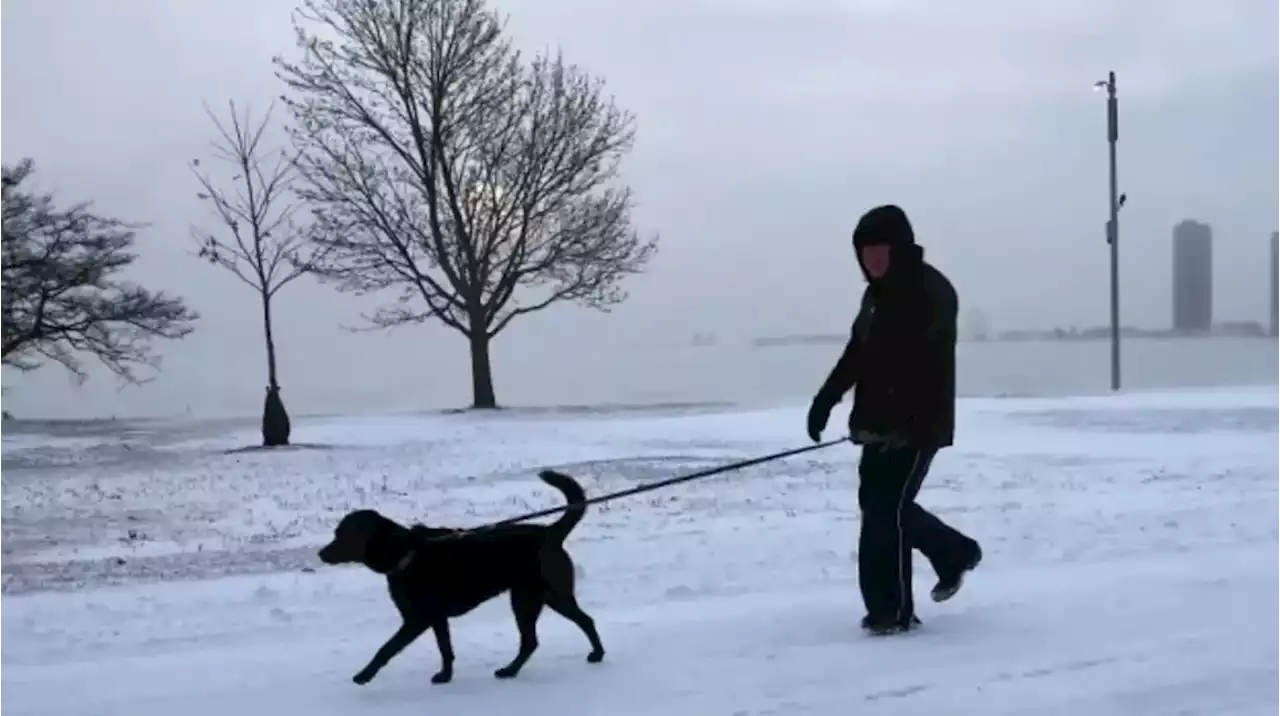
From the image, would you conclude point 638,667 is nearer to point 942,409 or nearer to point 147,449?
point 942,409

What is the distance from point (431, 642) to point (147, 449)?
16.2 meters

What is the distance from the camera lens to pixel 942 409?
615 cm

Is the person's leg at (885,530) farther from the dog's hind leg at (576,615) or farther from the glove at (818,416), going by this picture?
the dog's hind leg at (576,615)

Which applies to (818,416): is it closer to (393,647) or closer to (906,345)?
(906,345)

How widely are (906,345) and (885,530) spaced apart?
2.85ft

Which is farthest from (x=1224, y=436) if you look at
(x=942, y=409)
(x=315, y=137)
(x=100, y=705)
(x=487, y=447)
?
(x=315, y=137)

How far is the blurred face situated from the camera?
20.1 feet

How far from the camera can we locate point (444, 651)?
5477 mm

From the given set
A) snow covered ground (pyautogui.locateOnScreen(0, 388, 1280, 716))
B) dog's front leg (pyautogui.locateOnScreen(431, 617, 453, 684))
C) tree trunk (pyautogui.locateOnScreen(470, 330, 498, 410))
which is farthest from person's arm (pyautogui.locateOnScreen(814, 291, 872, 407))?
Result: tree trunk (pyautogui.locateOnScreen(470, 330, 498, 410))

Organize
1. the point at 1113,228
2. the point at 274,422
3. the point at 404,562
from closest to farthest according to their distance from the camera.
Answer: the point at 404,562, the point at 274,422, the point at 1113,228

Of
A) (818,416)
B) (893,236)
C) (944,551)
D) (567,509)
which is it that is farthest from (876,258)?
(567,509)

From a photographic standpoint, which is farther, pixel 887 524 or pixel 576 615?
pixel 887 524

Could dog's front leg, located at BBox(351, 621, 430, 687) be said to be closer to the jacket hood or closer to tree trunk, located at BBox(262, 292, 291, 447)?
the jacket hood

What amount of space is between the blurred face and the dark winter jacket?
0.02m
